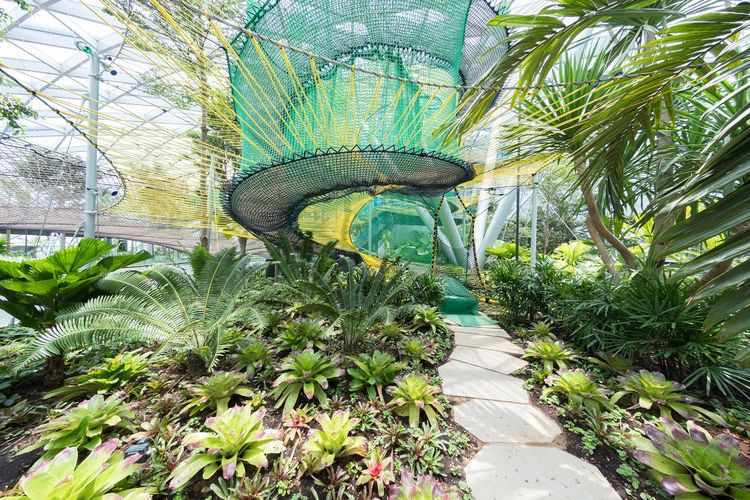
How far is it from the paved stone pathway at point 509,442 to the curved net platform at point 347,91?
6.64 ft

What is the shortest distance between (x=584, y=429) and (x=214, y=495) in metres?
2.09

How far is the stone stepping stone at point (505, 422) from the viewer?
160 cm

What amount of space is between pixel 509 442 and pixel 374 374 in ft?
3.04

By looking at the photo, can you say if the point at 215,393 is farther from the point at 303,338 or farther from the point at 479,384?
the point at 479,384

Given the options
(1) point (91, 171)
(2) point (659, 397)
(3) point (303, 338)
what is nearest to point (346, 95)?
(3) point (303, 338)

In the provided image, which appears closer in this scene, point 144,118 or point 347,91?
point 347,91

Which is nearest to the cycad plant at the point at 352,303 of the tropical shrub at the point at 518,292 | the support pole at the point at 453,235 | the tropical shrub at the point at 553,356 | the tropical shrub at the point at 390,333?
the tropical shrub at the point at 390,333

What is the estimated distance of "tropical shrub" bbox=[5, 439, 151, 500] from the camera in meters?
0.91

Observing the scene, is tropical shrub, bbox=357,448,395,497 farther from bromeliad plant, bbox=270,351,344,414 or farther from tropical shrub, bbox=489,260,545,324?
tropical shrub, bbox=489,260,545,324

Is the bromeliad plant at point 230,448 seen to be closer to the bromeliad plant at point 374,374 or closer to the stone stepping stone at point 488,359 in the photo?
the bromeliad plant at point 374,374

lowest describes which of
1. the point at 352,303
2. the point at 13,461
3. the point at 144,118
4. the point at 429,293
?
the point at 13,461

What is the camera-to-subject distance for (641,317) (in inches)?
86.6

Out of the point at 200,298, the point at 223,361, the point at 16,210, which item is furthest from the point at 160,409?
the point at 16,210

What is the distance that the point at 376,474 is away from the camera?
4.06 ft
